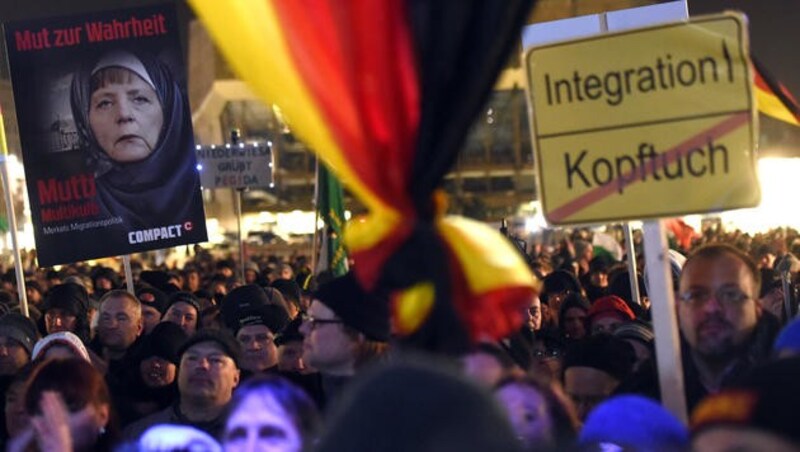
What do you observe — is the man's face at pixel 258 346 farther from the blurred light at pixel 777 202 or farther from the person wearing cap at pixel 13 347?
the blurred light at pixel 777 202

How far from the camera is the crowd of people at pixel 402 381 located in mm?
1504

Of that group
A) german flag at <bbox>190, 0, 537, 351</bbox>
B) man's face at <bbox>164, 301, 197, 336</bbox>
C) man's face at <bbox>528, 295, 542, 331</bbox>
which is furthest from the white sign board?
german flag at <bbox>190, 0, 537, 351</bbox>

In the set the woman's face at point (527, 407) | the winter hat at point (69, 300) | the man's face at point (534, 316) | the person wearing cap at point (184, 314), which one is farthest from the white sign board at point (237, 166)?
the woman's face at point (527, 407)

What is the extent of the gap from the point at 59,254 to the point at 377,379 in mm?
6327

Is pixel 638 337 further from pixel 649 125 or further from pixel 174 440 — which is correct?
pixel 174 440

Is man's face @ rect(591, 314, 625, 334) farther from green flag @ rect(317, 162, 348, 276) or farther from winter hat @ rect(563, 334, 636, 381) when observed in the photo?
green flag @ rect(317, 162, 348, 276)

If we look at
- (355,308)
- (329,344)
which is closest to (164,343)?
(329,344)

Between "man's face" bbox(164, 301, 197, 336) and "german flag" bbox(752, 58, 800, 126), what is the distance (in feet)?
12.9

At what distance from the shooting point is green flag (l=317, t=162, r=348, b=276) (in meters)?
8.41

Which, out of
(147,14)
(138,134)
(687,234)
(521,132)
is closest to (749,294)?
(138,134)

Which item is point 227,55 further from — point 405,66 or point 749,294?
point 749,294

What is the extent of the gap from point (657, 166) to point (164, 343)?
326 centimetres

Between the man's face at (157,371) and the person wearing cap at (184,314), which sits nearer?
the man's face at (157,371)

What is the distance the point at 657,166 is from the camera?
133 inches
